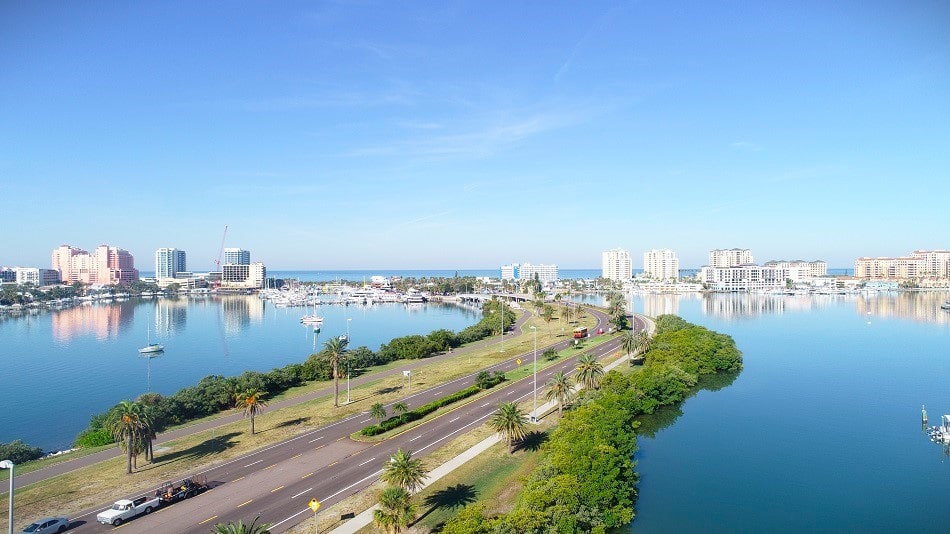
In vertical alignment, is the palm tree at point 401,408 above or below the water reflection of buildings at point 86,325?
above

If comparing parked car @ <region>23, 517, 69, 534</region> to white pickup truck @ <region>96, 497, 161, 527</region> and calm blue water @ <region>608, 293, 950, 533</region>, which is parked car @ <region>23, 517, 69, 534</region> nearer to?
white pickup truck @ <region>96, 497, 161, 527</region>

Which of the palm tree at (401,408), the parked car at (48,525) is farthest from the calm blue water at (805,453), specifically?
the parked car at (48,525)

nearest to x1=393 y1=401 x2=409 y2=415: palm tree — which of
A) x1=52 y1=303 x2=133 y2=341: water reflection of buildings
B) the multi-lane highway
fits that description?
the multi-lane highway

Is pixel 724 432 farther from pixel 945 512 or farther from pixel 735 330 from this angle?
pixel 735 330

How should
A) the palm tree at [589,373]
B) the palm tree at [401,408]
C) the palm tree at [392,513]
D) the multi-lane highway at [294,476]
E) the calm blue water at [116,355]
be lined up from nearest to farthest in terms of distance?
1. the palm tree at [392,513]
2. the multi-lane highway at [294,476]
3. the palm tree at [401,408]
4. the palm tree at [589,373]
5. the calm blue water at [116,355]

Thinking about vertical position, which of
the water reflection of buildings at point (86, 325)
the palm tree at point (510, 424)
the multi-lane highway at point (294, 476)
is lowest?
the water reflection of buildings at point (86, 325)

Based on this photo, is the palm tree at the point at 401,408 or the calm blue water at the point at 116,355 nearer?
the palm tree at the point at 401,408

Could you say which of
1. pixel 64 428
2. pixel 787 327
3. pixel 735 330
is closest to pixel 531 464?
pixel 64 428

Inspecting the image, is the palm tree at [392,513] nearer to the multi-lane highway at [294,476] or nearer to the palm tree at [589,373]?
the multi-lane highway at [294,476]
